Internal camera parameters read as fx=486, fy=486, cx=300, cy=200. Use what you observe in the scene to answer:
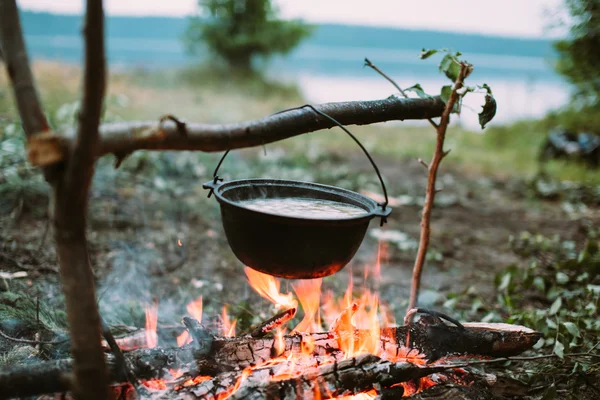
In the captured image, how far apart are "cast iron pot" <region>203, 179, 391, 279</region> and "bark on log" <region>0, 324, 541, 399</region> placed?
49cm

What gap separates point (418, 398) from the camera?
2.33 meters

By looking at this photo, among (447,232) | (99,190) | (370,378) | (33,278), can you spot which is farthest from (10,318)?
(447,232)

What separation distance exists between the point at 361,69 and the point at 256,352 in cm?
2158

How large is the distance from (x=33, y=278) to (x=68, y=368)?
6.50 feet

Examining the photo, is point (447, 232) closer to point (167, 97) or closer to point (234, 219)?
point (234, 219)

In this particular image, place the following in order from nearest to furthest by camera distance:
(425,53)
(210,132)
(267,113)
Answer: (210,132), (425,53), (267,113)

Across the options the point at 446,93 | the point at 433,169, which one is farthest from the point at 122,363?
the point at 446,93

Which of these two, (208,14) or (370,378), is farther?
(208,14)

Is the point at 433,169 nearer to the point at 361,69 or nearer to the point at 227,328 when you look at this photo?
the point at 227,328

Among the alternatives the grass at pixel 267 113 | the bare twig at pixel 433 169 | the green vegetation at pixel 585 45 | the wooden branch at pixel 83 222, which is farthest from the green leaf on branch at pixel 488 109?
the grass at pixel 267 113

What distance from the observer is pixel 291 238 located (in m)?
2.10

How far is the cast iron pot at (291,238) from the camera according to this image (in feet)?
6.79

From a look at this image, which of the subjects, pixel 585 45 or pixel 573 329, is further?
pixel 585 45

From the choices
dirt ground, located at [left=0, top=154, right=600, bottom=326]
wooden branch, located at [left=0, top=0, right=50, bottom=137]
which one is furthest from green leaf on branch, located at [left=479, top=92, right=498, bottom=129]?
wooden branch, located at [left=0, top=0, right=50, bottom=137]
